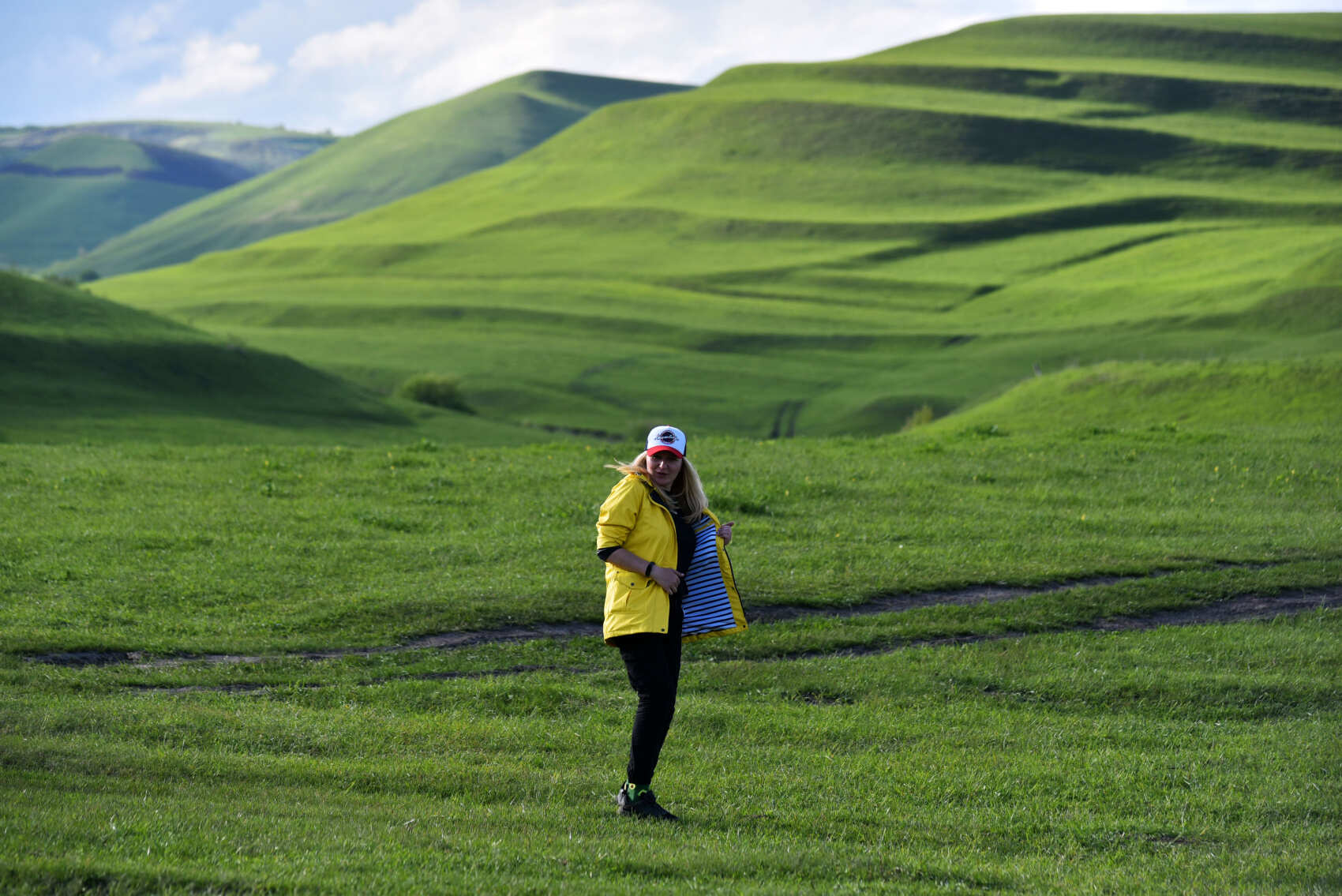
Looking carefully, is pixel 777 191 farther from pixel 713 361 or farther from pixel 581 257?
pixel 713 361

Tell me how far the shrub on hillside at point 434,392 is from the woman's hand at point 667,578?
76.6m

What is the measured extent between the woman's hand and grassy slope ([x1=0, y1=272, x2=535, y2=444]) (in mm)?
42401

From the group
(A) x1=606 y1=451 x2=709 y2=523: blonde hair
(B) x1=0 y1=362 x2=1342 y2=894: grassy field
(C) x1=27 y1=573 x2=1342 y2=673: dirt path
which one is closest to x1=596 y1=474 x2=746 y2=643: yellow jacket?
(A) x1=606 y1=451 x2=709 y2=523: blonde hair

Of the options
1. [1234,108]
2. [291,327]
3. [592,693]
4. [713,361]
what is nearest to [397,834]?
[592,693]

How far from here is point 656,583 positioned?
394 inches

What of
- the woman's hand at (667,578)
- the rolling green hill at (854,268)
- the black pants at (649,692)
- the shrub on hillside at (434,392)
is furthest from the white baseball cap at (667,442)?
the shrub on hillside at (434,392)

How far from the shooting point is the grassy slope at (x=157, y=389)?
53.2m

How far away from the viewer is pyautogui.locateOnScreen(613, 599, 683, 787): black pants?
394 inches

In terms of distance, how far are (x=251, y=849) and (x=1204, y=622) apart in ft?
50.6

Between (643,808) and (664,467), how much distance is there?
2.91 meters

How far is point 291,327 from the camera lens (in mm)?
130250

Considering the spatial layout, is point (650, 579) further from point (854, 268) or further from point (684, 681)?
point (854, 268)

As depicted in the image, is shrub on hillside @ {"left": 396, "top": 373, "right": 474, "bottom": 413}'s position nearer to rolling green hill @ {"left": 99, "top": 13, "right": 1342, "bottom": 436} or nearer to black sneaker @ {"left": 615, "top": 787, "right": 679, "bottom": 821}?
rolling green hill @ {"left": 99, "top": 13, "right": 1342, "bottom": 436}

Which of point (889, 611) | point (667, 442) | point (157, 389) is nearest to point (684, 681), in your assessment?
point (889, 611)
